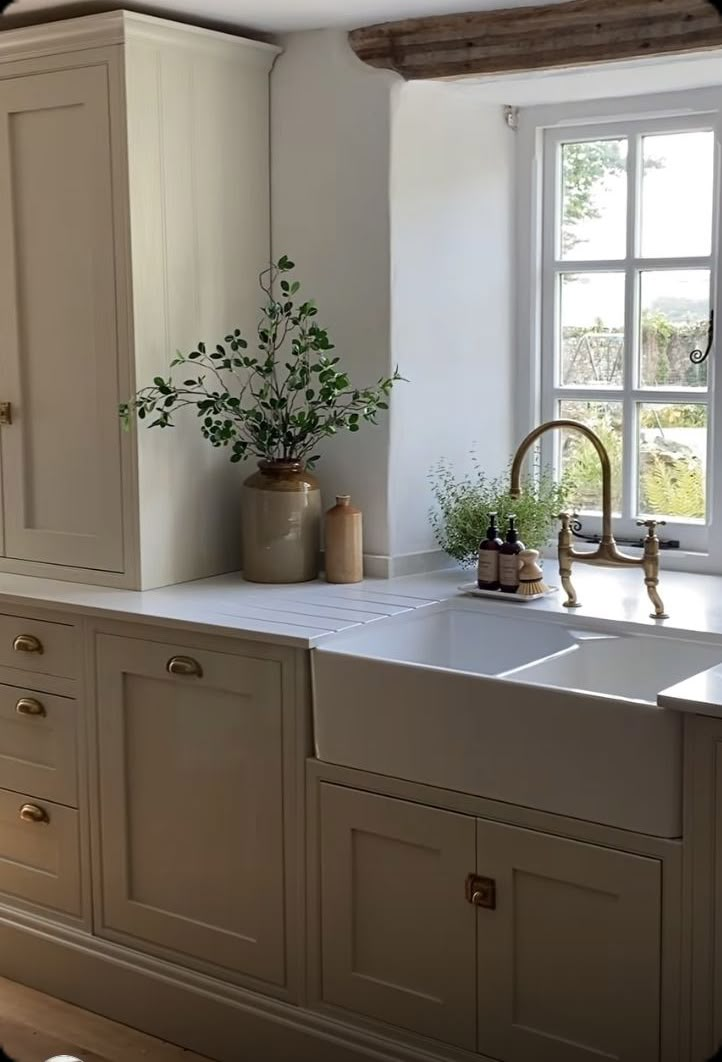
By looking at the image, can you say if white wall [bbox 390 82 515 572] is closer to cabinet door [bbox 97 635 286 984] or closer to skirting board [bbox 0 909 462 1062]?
cabinet door [bbox 97 635 286 984]

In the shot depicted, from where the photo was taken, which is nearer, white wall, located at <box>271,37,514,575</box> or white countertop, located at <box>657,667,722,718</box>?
white countertop, located at <box>657,667,722,718</box>

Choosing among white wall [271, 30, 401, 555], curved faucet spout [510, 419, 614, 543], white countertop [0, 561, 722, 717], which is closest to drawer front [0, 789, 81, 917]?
white countertop [0, 561, 722, 717]

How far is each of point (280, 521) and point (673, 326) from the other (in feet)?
3.36

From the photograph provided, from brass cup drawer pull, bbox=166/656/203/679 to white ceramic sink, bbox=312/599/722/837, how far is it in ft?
0.93

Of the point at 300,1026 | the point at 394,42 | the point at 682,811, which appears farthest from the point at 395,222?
the point at 300,1026

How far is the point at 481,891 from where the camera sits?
7.68 ft

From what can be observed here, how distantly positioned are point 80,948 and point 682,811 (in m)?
1.45

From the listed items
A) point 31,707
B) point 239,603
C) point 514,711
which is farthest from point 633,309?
point 31,707

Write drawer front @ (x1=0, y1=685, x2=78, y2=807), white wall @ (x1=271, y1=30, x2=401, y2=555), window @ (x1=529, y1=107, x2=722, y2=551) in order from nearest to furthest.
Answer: drawer front @ (x1=0, y1=685, x2=78, y2=807) → white wall @ (x1=271, y1=30, x2=401, y2=555) → window @ (x1=529, y1=107, x2=722, y2=551)

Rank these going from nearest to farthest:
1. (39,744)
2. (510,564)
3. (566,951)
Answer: (566,951)
(510,564)
(39,744)

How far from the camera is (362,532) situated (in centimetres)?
311

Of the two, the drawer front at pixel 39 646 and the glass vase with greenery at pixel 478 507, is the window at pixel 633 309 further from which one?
the drawer front at pixel 39 646

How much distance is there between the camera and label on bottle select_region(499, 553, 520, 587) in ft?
9.34

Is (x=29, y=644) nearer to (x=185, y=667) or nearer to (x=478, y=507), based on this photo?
(x=185, y=667)
